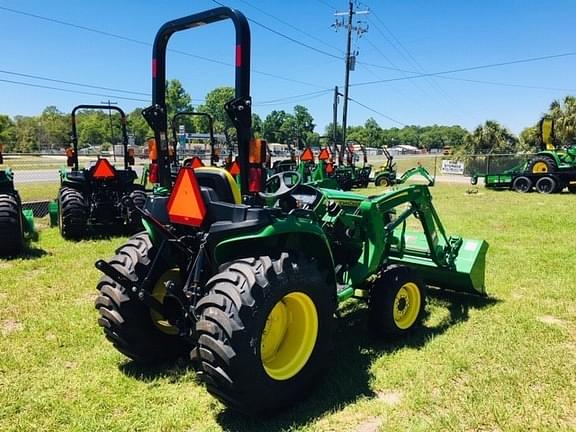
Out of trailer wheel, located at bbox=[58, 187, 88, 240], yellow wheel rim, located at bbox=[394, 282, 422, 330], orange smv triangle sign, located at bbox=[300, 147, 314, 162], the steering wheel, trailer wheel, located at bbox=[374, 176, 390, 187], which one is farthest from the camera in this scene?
trailer wheel, located at bbox=[374, 176, 390, 187]

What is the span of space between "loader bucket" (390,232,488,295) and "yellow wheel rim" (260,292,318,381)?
2.42m

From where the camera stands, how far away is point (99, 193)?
922 centimetres

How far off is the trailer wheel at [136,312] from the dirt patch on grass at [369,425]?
1583 mm

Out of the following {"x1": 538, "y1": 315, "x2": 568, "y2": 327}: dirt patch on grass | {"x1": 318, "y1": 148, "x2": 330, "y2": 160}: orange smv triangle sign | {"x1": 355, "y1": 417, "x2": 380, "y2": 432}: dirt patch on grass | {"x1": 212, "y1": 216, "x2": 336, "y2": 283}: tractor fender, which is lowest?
{"x1": 355, "y1": 417, "x2": 380, "y2": 432}: dirt patch on grass

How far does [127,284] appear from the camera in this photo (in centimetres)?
333

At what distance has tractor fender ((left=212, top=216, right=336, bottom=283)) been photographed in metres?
3.07

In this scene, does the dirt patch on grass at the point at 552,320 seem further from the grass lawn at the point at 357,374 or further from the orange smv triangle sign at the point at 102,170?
the orange smv triangle sign at the point at 102,170

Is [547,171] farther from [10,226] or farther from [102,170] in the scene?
[10,226]

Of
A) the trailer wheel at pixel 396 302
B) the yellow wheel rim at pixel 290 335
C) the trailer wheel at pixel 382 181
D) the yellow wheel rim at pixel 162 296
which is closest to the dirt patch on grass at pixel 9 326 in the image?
the yellow wheel rim at pixel 162 296

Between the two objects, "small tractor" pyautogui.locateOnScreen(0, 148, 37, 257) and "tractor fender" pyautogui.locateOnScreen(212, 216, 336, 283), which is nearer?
"tractor fender" pyautogui.locateOnScreen(212, 216, 336, 283)

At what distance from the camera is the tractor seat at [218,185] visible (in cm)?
327

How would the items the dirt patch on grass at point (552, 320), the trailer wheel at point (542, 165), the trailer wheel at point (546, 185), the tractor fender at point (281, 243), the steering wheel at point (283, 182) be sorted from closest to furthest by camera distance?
the tractor fender at point (281, 243) → the steering wheel at point (283, 182) → the dirt patch on grass at point (552, 320) → the trailer wheel at point (546, 185) → the trailer wheel at point (542, 165)

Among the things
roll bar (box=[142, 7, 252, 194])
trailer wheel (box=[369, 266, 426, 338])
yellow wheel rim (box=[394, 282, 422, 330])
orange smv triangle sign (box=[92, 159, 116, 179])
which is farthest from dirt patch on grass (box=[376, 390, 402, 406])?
orange smv triangle sign (box=[92, 159, 116, 179])

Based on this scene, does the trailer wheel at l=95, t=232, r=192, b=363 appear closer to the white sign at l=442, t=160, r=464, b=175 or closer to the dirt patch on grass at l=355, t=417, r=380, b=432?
the dirt patch on grass at l=355, t=417, r=380, b=432
